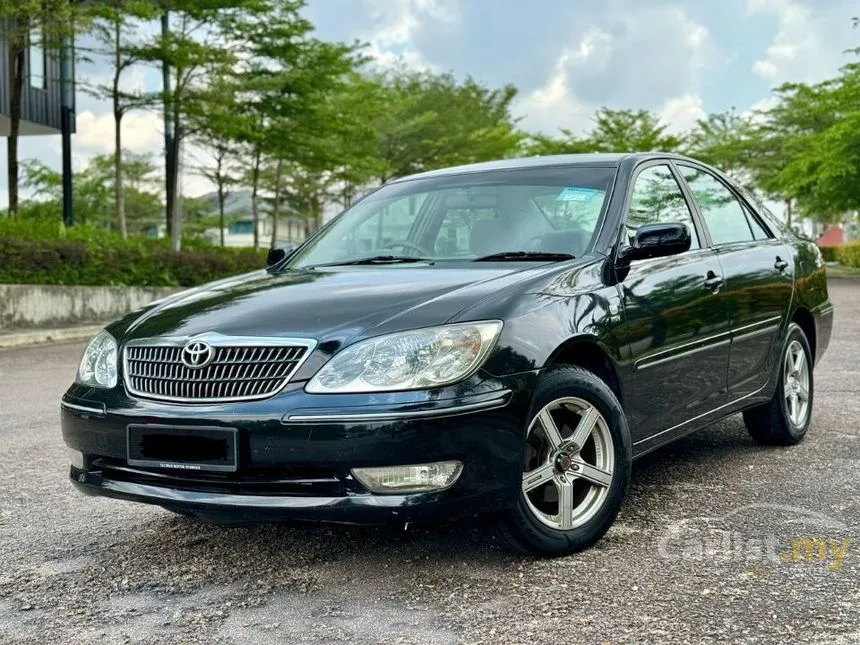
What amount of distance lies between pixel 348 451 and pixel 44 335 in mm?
13022

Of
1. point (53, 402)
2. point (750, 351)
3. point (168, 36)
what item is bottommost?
point (53, 402)

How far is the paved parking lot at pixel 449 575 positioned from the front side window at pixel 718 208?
4.00ft

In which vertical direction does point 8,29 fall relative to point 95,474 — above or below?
above

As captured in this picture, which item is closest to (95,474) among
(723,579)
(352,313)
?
(352,313)

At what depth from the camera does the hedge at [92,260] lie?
1620 centimetres

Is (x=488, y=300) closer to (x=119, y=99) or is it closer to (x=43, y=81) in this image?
(x=119, y=99)

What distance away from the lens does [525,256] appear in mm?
4258

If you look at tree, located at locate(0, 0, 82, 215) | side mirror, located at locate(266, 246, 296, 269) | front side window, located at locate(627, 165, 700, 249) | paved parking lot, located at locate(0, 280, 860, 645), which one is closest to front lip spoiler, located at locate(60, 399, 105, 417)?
paved parking lot, located at locate(0, 280, 860, 645)

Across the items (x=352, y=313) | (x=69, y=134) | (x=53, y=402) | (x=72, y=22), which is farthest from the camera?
(x=69, y=134)

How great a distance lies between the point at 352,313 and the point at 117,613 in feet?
4.03

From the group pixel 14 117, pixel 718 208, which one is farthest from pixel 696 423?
pixel 14 117

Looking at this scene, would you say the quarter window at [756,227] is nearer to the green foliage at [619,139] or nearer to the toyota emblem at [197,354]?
the toyota emblem at [197,354]

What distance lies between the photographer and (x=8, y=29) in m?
20.0

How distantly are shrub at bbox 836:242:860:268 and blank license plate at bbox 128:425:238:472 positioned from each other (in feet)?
130
